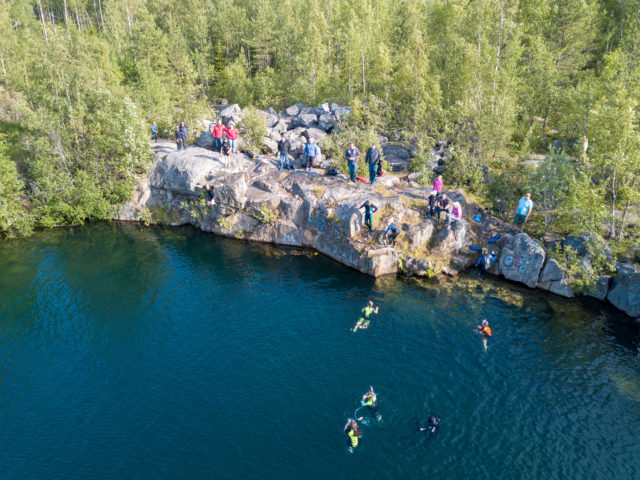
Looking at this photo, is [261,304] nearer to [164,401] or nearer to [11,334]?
[164,401]

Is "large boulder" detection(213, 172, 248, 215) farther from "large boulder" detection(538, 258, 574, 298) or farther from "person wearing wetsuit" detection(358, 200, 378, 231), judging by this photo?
"large boulder" detection(538, 258, 574, 298)

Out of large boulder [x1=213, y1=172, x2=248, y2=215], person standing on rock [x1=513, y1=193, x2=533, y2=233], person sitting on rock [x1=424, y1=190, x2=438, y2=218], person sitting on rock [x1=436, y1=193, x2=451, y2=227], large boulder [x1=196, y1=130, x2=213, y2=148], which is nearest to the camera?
person standing on rock [x1=513, y1=193, x2=533, y2=233]

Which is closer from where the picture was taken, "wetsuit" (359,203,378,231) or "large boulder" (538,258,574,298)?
"large boulder" (538,258,574,298)

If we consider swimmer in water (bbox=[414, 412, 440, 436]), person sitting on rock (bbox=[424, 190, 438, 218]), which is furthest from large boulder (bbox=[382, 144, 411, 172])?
swimmer in water (bbox=[414, 412, 440, 436])

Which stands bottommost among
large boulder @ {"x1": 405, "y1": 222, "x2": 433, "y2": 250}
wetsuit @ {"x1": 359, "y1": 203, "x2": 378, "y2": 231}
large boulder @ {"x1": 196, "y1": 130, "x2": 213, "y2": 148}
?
large boulder @ {"x1": 405, "y1": 222, "x2": 433, "y2": 250}

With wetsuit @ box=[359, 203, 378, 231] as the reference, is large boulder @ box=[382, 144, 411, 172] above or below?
above

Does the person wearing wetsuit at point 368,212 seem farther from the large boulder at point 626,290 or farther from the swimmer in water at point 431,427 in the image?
the large boulder at point 626,290

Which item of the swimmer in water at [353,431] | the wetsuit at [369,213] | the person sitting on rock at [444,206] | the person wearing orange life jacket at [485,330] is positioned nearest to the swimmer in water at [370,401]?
the swimmer in water at [353,431]

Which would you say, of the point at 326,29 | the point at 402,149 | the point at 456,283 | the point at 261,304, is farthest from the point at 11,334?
the point at 326,29
